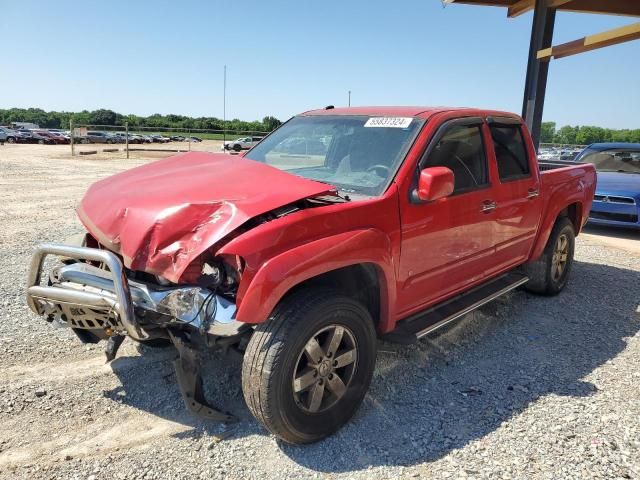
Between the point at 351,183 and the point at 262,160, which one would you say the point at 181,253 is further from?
the point at 262,160

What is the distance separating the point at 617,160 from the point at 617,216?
173 cm

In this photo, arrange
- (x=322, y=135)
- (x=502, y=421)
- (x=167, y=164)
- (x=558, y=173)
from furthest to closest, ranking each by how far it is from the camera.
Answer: (x=558, y=173) → (x=322, y=135) → (x=167, y=164) → (x=502, y=421)

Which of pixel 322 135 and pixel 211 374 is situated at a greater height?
pixel 322 135

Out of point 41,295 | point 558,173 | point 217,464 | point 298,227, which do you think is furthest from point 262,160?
point 558,173

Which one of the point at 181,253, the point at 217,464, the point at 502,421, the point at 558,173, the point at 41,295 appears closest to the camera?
the point at 181,253

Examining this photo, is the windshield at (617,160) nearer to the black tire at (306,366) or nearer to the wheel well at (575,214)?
the wheel well at (575,214)

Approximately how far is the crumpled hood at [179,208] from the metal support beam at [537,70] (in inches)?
370

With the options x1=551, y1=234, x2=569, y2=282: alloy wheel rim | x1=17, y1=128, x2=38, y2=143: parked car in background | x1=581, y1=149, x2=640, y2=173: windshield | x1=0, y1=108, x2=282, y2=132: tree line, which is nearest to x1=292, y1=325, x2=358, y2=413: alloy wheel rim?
x1=551, y1=234, x2=569, y2=282: alloy wheel rim

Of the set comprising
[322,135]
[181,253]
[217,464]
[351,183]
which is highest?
[322,135]

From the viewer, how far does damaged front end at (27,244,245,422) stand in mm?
2420

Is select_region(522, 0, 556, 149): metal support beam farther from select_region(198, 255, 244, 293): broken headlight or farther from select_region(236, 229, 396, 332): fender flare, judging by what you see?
select_region(198, 255, 244, 293): broken headlight

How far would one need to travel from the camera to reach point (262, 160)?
13.0 ft

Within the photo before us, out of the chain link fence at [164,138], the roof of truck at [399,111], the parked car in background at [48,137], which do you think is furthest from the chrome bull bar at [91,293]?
the parked car in background at [48,137]

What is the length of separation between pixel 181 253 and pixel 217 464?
1.13 metres
